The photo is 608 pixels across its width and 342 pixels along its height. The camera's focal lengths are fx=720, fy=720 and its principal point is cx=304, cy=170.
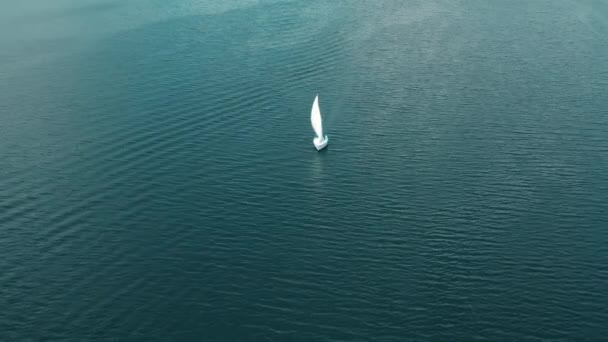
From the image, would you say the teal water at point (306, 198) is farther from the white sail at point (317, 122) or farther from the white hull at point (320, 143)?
the white sail at point (317, 122)

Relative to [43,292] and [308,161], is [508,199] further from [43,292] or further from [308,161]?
[43,292]

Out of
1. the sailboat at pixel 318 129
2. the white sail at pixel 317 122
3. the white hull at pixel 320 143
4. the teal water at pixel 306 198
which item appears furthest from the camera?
the white sail at pixel 317 122

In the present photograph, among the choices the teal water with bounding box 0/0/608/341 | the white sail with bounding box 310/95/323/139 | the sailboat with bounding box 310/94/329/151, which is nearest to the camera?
the teal water with bounding box 0/0/608/341

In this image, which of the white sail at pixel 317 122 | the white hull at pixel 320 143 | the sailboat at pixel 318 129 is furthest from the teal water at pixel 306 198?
the white sail at pixel 317 122

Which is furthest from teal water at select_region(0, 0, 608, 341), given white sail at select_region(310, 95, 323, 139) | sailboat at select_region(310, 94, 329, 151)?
white sail at select_region(310, 95, 323, 139)

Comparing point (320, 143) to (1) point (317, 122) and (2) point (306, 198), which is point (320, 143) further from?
(2) point (306, 198)

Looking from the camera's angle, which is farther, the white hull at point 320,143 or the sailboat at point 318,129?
the sailboat at point 318,129

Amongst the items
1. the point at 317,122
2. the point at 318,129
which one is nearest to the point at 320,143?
the point at 318,129

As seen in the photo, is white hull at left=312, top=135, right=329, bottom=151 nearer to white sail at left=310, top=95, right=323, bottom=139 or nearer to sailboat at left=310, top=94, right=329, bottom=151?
sailboat at left=310, top=94, right=329, bottom=151
